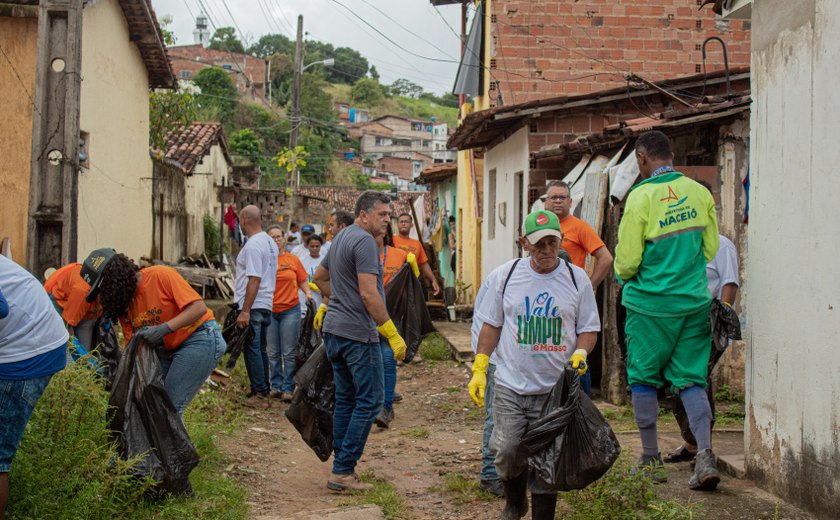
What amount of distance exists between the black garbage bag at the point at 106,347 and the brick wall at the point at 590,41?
10.1 meters

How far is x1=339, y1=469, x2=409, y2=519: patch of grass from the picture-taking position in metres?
5.60

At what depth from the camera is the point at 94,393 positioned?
550cm

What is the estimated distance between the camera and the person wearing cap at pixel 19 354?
4359mm

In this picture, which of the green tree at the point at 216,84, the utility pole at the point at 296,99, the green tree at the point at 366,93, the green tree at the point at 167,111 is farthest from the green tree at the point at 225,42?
the green tree at the point at 167,111

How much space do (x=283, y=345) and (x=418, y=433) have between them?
7.41 feet

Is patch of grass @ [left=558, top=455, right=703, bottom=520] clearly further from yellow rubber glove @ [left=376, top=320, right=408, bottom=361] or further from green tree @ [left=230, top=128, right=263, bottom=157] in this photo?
green tree @ [left=230, top=128, right=263, bottom=157]

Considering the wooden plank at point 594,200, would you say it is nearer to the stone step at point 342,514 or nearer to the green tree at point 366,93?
the stone step at point 342,514

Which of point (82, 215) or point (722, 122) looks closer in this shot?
point (722, 122)

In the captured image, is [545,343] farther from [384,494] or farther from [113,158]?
[113,158]

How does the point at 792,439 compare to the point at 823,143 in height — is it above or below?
below

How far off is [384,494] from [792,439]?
102 inches

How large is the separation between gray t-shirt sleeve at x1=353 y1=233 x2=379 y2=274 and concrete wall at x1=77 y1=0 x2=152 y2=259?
6518 millimetres

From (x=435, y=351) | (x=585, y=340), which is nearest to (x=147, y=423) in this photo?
(x=585, y=340)

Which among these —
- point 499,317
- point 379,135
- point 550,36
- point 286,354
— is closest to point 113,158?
point 286,354
